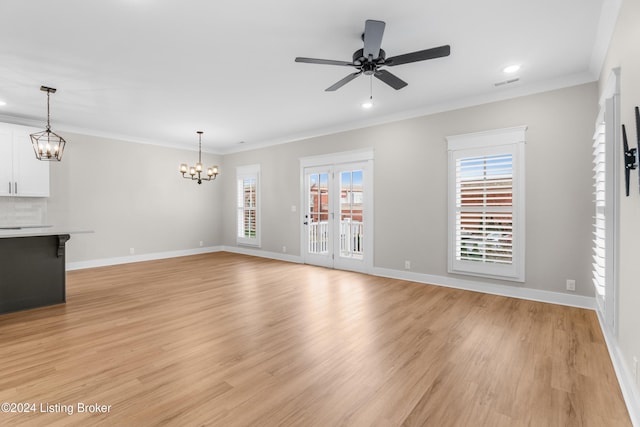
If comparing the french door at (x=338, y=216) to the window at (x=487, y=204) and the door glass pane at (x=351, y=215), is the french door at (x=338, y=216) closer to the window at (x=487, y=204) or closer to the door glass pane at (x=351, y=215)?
the door glass pane at (x=351, y=215)

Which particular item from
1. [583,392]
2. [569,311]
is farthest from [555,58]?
[583,392]

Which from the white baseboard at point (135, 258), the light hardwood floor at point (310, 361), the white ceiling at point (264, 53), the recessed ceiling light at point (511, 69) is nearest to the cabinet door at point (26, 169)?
the white ceiling at point (264, 53)

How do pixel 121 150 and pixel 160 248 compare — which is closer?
pixel 121 150

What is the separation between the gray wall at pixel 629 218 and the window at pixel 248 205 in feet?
21.4

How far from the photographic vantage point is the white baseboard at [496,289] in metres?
3.71

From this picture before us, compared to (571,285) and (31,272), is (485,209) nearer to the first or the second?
(571,285)

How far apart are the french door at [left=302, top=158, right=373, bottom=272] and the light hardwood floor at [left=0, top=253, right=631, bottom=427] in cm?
170

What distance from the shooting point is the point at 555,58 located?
10.8 ft

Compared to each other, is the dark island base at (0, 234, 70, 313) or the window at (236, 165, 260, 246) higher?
the window at (236, 165, 260, 246)

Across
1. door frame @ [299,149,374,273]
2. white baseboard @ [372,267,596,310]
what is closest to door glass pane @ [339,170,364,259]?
door frame @ [299,149,374,273]

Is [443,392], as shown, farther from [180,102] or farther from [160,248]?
[160,248]

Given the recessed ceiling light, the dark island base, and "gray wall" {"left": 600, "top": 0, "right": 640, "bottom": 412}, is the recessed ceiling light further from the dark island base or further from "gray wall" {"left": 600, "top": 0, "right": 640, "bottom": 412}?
the dark island base

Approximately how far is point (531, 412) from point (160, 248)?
24.5 feet

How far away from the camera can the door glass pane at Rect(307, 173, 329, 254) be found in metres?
6.30
